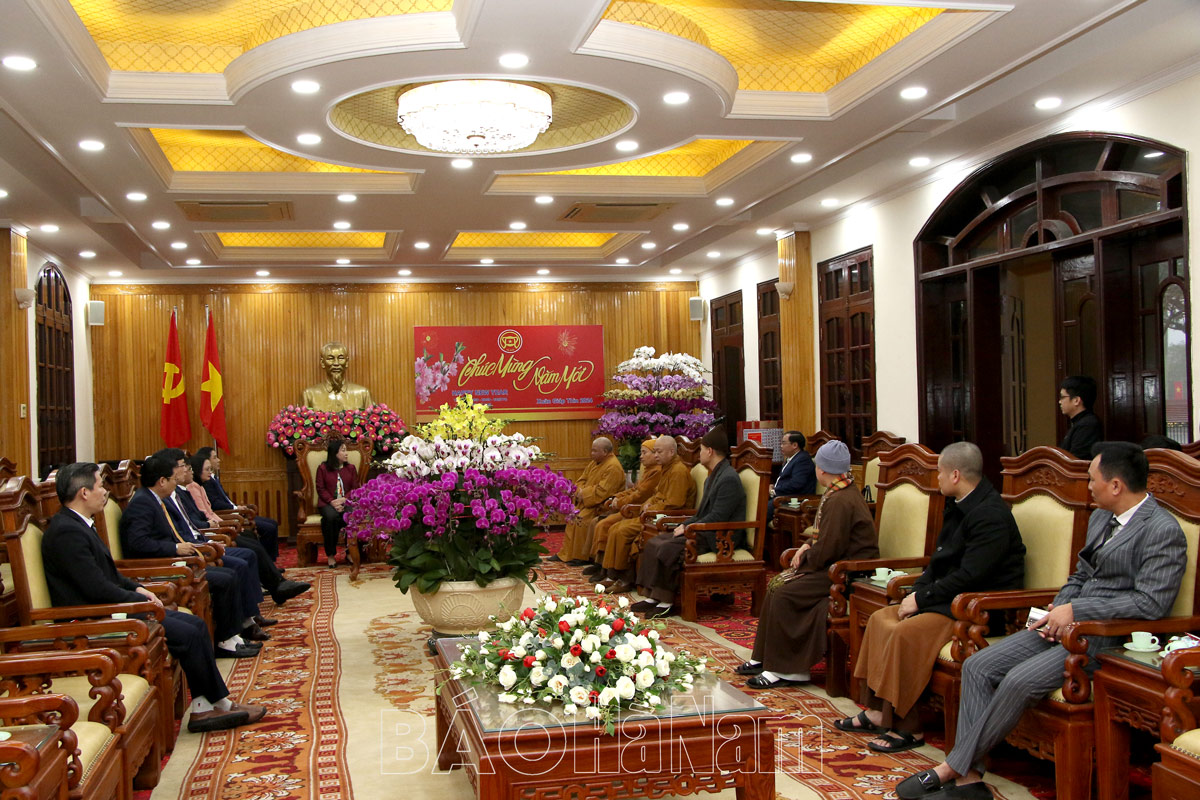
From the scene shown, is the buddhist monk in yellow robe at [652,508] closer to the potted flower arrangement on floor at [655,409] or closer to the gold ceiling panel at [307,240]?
the potted flower arrangement on floor at [655,409]

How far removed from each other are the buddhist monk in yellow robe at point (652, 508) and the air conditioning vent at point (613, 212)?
7.18 ft

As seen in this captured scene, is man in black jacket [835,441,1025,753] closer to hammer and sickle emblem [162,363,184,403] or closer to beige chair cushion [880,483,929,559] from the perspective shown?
beige chair cushion [880,483,929,559]

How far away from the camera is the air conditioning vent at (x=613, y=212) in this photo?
864 centimetres

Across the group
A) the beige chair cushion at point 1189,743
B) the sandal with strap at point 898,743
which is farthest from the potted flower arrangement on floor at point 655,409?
the beige chair cushion at point 1189,743

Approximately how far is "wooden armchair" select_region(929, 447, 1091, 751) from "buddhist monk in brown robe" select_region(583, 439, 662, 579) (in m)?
3.84

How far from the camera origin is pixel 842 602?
481cm

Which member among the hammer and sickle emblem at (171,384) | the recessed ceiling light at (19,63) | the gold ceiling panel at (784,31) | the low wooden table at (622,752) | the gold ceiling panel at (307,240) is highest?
the gold ceiling panel at (784,31)

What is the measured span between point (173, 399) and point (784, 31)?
8.42m

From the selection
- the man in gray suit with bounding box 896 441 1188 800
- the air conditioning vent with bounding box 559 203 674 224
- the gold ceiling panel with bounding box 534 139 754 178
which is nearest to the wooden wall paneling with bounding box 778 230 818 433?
the air conditioning vent with bounding box 559 203 674 224

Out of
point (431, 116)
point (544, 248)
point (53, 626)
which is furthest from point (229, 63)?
point (544, 248)

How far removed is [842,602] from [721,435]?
7.37 ft

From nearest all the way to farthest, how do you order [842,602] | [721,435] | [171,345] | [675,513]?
[842,602]
[721,435]
[675,513]
[171,345]

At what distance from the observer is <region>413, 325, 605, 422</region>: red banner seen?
498 inches

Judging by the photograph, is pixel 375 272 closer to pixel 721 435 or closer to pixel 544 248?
pixel 544 248
